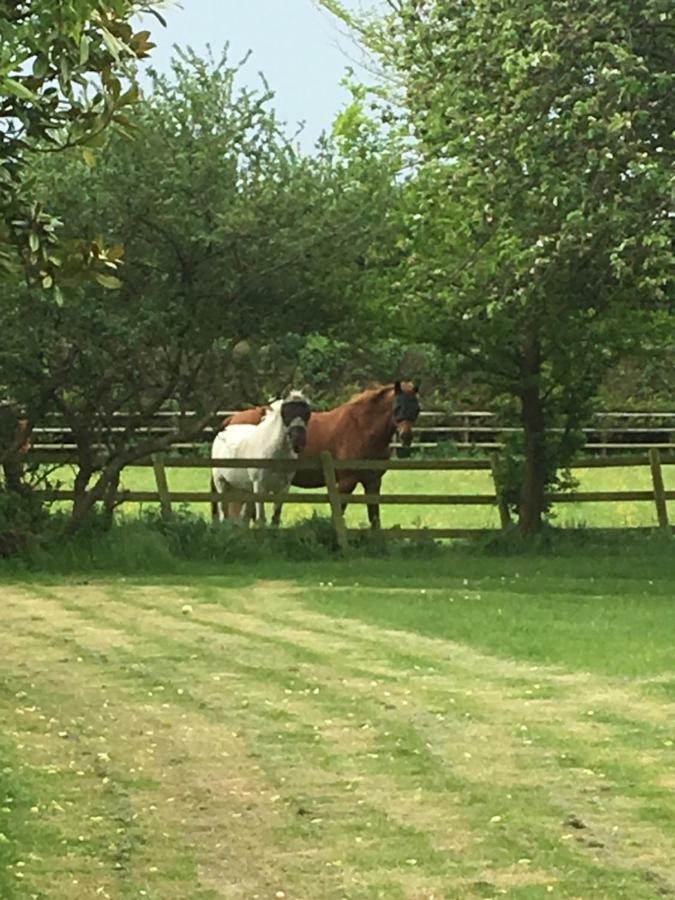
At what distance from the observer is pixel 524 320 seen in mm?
20094

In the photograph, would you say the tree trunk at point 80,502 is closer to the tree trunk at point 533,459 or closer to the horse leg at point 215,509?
the horse leg at point 215,509

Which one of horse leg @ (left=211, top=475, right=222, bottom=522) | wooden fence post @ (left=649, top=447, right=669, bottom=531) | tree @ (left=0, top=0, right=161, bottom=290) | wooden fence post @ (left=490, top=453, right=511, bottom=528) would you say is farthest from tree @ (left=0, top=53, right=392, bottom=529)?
tree @ (left=0, top=0, right=161, bottom=290)

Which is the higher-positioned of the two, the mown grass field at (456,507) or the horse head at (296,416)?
the horse head at (296,416)

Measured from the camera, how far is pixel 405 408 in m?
22.0

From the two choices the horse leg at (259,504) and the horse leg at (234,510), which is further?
the horse leg at (234,510)

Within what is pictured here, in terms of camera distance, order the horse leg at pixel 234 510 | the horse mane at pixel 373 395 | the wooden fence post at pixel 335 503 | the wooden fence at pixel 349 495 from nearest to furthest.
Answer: the wooden fence post at pixel 335 503
the wooden fence at pixel 349 495
the horse leg at pixel 234 510
the horse mane at pixel 373 395

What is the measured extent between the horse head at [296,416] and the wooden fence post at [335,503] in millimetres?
388

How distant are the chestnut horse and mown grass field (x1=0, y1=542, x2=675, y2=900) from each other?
6.51m

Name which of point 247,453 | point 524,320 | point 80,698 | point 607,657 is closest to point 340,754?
point 80,698

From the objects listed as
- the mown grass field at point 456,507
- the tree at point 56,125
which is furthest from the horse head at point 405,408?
the tree at point 56,125

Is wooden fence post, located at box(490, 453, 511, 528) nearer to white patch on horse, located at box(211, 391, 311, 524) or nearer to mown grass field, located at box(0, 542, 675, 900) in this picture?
white patch on horse, located at box(211, 391, 311, 524)

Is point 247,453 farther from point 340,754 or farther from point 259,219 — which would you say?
point 340,754

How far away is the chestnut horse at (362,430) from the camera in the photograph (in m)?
22.1

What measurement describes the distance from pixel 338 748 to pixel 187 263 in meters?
11.2
